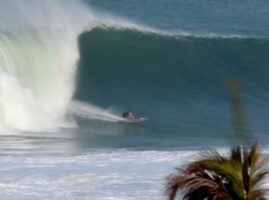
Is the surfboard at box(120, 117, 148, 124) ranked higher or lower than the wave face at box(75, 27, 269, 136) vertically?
lower

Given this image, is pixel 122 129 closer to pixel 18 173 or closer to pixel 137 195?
pixel 18 173

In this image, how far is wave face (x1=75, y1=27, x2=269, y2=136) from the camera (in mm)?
28125

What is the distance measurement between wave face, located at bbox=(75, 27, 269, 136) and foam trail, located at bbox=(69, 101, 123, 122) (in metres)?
0.57

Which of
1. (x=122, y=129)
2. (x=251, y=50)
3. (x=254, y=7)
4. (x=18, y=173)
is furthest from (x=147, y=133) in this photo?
(x=254, y=7)

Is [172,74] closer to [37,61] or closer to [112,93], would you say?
[112,93]

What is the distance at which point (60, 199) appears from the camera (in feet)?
47.3

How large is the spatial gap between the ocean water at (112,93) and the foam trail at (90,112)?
0.08 feet

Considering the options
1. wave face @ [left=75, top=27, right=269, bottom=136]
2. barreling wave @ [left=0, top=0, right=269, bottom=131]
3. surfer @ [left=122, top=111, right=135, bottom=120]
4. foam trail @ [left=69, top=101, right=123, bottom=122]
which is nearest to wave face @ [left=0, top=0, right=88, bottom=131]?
barreling wave @ [left=0, top=0, right=269, bottom=131]

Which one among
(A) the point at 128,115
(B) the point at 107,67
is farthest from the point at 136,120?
(B) the point at 107,67

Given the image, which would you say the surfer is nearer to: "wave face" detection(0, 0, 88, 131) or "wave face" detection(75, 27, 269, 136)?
"wave face" detection(75, 27, 269, 136)

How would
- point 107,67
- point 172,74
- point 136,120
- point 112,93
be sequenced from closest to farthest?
point 136,120 → point 112,93 → point 107,67 → point 172,74

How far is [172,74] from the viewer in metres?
32.3

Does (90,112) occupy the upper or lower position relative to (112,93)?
lower

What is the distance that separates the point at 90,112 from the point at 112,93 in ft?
8.87
